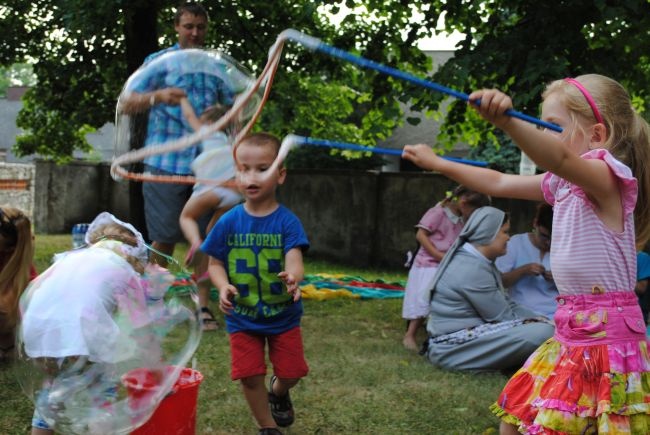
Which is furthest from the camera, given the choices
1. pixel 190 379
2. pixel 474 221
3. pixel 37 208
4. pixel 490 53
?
pixel 37 208

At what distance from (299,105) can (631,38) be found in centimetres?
654

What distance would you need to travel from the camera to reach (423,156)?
111 inches

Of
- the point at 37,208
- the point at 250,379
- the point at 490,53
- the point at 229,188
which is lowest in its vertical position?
the point at 37,208

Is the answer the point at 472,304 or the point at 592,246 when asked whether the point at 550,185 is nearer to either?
the point at 592,246

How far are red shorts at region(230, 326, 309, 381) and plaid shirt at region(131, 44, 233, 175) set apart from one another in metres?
0.86

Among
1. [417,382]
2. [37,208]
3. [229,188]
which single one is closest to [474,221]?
[417,382]

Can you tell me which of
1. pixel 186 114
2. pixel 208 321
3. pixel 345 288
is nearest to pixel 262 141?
pixel 186 114

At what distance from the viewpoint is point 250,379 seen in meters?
4.01

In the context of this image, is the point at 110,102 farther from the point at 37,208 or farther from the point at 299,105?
the point at 37,208

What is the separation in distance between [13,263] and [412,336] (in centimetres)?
311

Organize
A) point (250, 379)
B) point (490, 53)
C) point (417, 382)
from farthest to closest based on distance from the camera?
point (490, 53) → point (417, 382) → point (250, 379)

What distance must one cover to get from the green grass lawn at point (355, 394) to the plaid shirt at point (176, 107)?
1.37 meters

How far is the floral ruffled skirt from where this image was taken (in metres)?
2.68

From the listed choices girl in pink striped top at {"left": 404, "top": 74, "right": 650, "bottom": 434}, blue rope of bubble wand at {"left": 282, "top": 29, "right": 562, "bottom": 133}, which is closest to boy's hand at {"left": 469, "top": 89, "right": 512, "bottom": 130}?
blue rope of bubble wand at {"left": 282, "top": 29, "right": 562, "bottom": 133}
